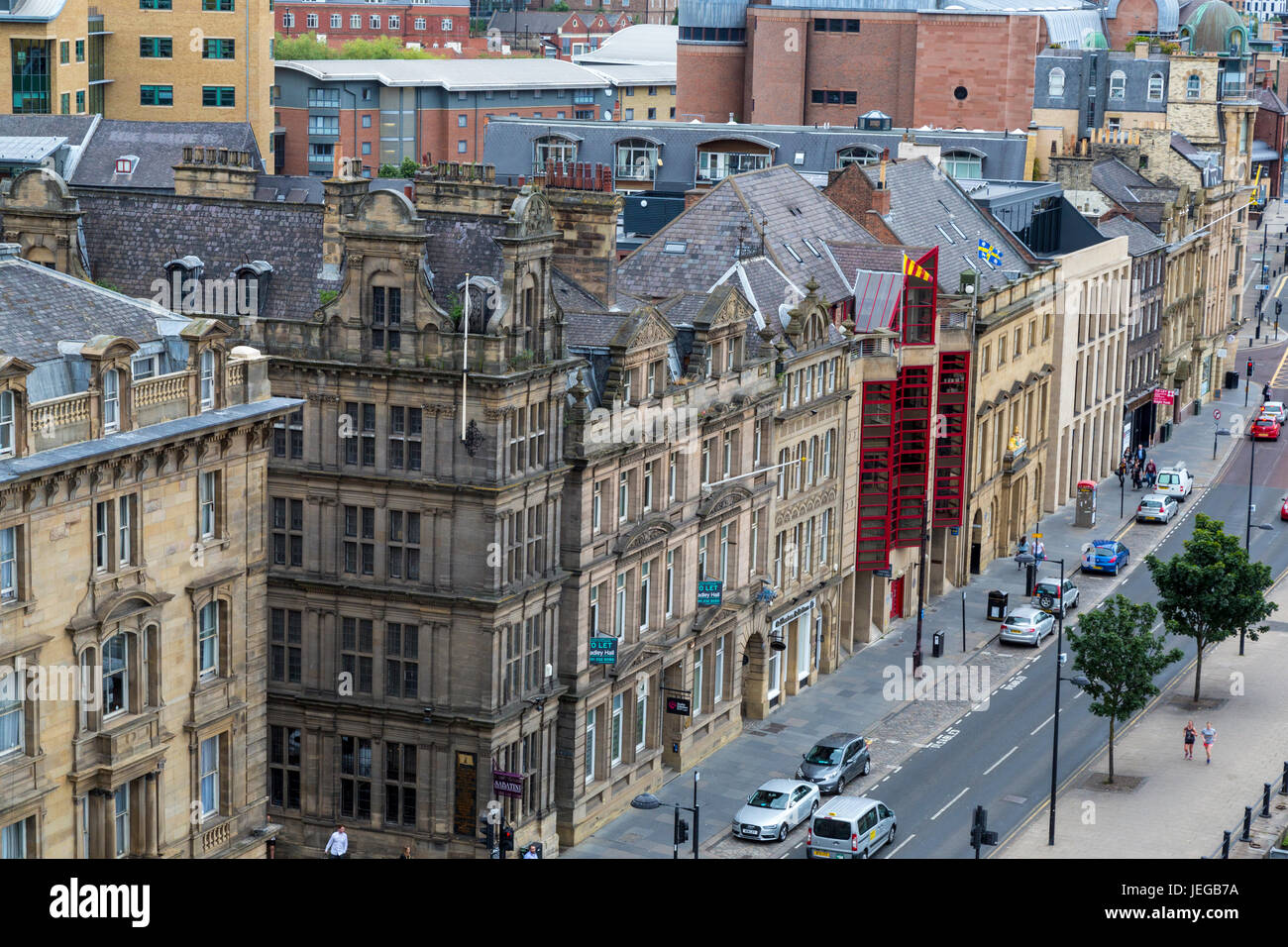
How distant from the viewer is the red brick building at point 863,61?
170 m

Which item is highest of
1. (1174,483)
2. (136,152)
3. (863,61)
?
(863,61)

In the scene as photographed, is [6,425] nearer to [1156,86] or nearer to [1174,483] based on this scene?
[1174,483]

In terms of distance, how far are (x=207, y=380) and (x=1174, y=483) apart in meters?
87.0

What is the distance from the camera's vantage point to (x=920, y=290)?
94.9m

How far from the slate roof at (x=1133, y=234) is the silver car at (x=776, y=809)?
7099cm

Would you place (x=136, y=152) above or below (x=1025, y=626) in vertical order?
above

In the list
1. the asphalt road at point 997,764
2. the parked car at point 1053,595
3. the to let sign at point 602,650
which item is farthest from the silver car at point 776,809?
the parked car at point 1053,595

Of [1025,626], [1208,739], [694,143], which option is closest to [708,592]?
[1208,739]

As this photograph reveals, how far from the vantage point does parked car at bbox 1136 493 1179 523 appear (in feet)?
403

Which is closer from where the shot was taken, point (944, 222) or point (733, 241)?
point (733, 241)

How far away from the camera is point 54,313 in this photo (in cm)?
5228

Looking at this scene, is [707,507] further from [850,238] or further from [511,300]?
[850,238]

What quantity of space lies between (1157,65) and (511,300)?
398 feet
